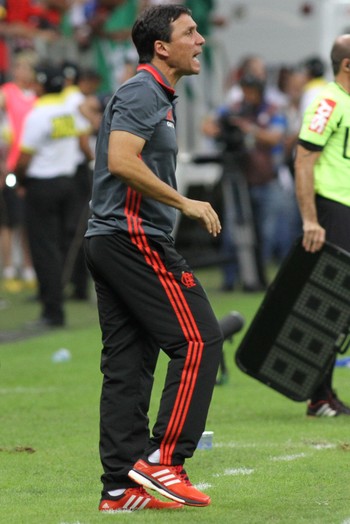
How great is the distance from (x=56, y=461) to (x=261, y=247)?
9.38 m

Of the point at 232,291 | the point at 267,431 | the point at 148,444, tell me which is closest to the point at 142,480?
the point at 148,444

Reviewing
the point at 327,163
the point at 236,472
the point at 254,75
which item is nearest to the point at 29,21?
the point at 254,75

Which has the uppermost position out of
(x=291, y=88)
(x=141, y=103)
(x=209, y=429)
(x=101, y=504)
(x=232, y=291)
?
(x=141, y=103)

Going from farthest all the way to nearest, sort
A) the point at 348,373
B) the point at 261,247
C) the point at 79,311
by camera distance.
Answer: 1. the point at 261,247
2. the point at 79,311
3. the point at 348,373

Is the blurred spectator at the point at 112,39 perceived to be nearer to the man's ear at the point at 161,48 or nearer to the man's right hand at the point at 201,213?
the man's ear at the point at 161,48

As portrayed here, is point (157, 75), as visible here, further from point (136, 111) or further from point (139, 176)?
point (139, 176)

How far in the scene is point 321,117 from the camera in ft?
25.3

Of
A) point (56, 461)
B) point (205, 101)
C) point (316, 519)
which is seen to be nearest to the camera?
point (316, 519)

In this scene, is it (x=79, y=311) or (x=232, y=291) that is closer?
(x=79, y=311)

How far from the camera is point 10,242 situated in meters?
16.5

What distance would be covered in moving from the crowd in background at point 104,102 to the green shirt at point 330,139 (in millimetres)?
5709

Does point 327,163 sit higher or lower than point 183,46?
lower

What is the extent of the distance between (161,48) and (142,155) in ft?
1.47

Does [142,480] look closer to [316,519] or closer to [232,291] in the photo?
[316,519]
